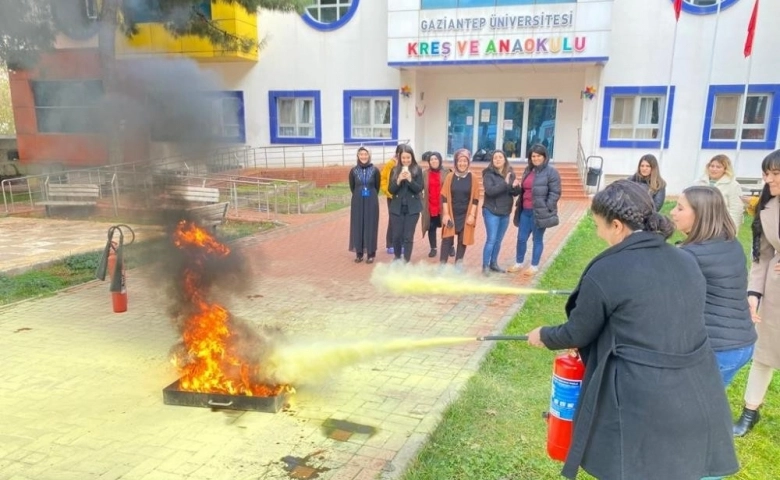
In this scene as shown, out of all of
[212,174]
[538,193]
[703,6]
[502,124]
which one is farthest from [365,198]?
[703,6]

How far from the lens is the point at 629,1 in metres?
15.4

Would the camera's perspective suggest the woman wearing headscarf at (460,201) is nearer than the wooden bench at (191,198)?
No

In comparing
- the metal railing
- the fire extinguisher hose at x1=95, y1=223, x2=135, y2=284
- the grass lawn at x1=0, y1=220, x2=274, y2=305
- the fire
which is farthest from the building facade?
the fire

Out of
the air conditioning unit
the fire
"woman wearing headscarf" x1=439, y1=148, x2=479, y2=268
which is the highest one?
the air conditioning unit

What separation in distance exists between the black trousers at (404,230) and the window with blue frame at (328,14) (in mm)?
12005

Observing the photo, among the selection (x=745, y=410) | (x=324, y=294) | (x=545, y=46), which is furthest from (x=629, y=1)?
(x=745, y=410)

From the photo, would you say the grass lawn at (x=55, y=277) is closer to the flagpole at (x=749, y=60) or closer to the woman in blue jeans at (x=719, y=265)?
the woman in blue jeans at (x=719, y=265)

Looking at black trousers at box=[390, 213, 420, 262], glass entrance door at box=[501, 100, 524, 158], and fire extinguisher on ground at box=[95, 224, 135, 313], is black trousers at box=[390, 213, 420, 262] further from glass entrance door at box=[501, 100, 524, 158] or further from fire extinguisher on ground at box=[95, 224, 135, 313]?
glass entrance door at box=[501, 100, 524, 158]

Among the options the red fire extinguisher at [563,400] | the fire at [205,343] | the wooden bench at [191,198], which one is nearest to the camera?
the red fire extinguisher at [563,400]

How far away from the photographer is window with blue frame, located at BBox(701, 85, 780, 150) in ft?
49.5

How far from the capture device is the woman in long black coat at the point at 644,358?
2.01 m

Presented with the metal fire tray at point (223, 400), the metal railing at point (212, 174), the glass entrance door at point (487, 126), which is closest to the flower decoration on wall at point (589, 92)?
the glass entrance door at point (487, 126)

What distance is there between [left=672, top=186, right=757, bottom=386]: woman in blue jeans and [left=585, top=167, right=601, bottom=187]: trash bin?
13.6 m

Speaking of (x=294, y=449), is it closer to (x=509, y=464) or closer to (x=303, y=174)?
(x=509, y=464)
